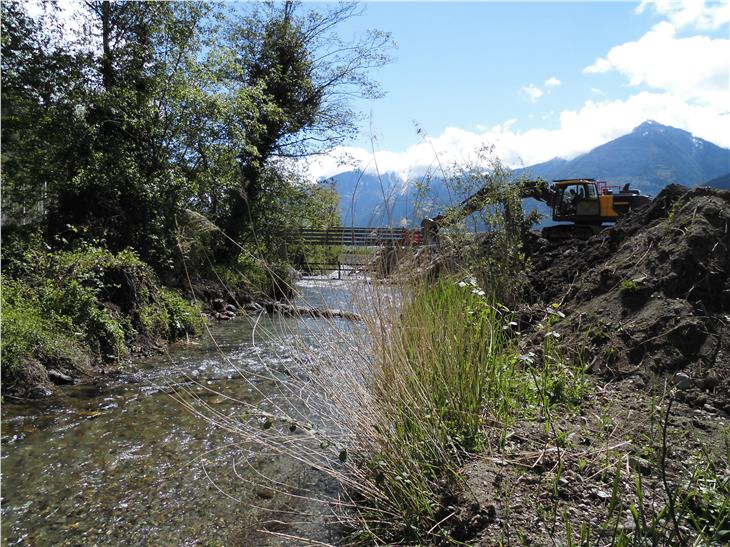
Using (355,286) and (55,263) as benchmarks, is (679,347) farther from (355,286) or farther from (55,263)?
(55,263)

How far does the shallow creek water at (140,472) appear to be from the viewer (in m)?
3.03

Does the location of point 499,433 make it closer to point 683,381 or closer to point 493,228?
point 683,381

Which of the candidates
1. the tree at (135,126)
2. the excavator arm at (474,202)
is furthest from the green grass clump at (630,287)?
the tree at (135,126)

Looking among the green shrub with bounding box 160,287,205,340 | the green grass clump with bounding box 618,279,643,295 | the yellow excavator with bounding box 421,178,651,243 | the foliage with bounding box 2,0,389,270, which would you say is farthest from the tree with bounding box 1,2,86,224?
the yellow excavator with bounding box 421,178,651,243

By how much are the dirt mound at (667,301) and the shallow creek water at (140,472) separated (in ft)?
7.84

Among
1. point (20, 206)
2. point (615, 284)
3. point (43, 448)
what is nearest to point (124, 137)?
point (20, 206)

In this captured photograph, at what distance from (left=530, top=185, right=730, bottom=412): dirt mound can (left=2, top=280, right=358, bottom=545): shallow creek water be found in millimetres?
2390

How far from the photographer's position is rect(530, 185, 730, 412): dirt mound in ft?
11.8

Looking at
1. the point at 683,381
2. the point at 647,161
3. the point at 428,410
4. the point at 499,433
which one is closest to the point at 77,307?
the point at 428,410

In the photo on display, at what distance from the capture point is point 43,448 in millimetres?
4219

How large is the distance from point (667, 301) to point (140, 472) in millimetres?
4714

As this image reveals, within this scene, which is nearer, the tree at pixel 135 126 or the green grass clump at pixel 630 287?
the green grass clump at pixel 630 287

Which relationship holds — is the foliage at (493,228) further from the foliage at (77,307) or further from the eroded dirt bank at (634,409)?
the foliage at (77,307)

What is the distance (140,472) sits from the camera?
3812 mm
